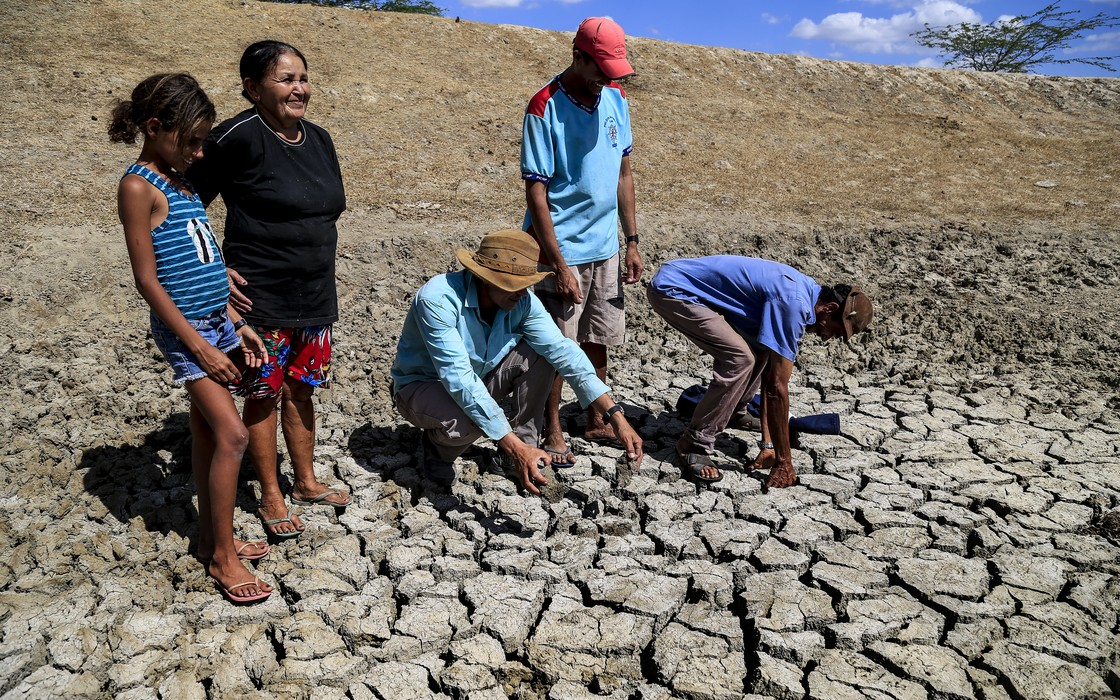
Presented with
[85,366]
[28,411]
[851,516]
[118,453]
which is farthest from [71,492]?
[851,516]

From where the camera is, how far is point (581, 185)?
3.79 metres

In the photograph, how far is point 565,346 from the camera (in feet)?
11.6

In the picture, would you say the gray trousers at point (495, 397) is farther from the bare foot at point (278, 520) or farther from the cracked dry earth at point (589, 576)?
the bare foot at point (278, 520)

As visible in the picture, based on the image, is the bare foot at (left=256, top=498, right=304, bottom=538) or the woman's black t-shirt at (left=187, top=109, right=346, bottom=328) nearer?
the woman's black t-shirt at (left=187, top=109, right=346, bottom=328)

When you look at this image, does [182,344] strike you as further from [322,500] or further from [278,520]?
[322,500]

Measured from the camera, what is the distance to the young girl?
2.60 m

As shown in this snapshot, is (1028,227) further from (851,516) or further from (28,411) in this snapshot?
(28,411)

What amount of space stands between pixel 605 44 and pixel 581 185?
0.59 m

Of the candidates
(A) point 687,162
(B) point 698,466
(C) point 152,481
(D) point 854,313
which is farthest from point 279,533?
(A) point 687,162

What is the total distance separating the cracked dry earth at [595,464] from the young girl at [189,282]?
0.37 m

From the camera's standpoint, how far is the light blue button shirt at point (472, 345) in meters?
3.32

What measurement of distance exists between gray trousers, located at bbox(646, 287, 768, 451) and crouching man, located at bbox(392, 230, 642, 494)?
65 cm

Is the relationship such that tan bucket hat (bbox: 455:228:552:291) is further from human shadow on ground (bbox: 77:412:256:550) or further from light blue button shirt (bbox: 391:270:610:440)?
human shadow on ground (bbox: 77:412:256:550)

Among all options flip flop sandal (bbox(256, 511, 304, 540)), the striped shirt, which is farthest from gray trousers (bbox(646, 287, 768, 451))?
the striped shirt
